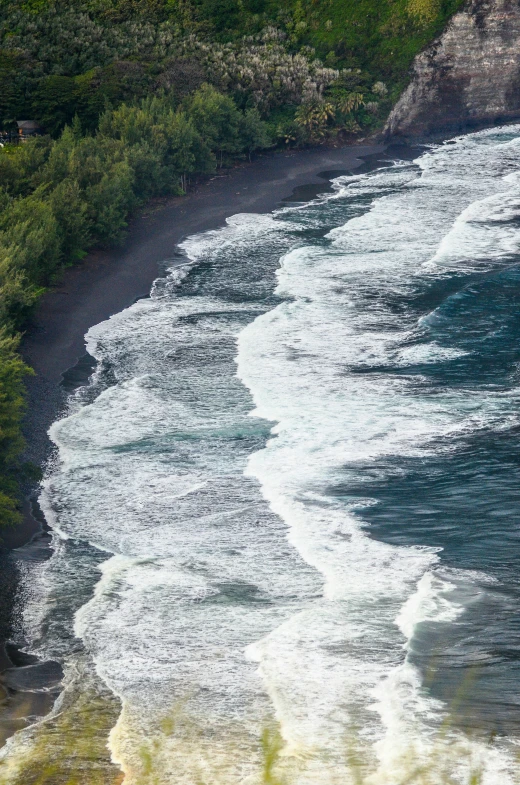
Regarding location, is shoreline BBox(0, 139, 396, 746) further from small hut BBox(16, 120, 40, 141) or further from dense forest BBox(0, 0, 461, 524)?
small hut BBox(16, 120, 40, 141)

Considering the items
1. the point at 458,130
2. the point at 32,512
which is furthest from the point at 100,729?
the point at 458,130

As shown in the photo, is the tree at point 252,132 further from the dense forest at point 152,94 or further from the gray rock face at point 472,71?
the gray rock face at point 472,71

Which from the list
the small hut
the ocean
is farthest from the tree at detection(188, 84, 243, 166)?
the ocean

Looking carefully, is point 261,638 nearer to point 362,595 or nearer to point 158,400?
point 362,595

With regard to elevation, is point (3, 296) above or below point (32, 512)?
above

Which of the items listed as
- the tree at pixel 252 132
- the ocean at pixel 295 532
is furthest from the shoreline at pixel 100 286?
the tree at pixel 252 132

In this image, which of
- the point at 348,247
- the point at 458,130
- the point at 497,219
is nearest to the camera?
the point at 348,247

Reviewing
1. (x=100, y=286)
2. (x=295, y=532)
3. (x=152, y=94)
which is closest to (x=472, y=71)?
(x=152, y=94)
